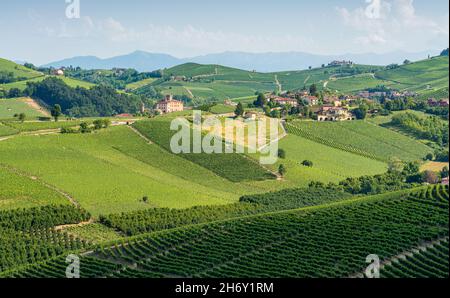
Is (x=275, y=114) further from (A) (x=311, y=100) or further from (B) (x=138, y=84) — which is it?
(B) (x=138, y=84)

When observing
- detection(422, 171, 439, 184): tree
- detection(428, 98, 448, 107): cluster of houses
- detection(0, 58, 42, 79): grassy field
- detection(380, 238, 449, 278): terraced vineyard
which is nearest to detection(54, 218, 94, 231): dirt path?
detection(380, 238, 449, 278): terraced vineyard

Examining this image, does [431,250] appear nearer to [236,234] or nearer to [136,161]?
[236,234]

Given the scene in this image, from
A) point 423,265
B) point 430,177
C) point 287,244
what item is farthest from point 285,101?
point 423,265

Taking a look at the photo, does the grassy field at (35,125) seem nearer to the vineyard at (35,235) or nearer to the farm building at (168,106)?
the vineyard at (35,235)

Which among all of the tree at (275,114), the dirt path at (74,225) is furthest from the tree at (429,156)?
the dirt path at (74,225)
